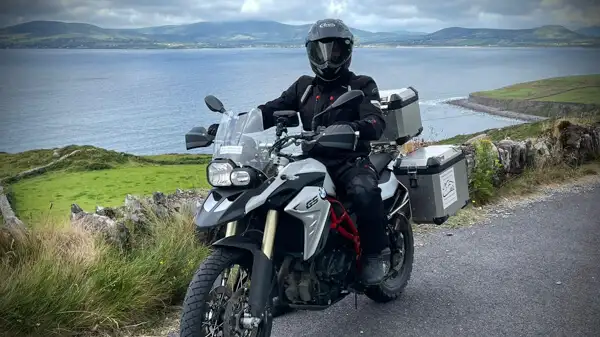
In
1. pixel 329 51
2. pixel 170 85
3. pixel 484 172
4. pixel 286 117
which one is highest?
pixel 170 85

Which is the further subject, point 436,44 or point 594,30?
point 436,44

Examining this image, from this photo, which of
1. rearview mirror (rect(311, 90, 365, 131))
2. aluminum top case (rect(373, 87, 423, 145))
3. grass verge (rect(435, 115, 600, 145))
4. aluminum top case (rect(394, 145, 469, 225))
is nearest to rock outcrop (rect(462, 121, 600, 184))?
grass verge (rect(435, 115, 600, 145))

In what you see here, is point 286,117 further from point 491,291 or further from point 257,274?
point 491,291

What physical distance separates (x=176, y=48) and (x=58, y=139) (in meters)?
3.29

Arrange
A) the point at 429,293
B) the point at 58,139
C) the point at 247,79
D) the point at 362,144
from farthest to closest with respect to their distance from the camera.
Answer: the point at 247,79 < the point at 58,139 < the point at 429,293 < the point at 362,144

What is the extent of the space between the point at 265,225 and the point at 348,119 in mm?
1179

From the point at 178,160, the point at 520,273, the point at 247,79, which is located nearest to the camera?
the point at 520,273

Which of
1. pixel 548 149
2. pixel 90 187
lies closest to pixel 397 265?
pixel 90 187

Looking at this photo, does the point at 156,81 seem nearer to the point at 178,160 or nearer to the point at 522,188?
the point at 178,160

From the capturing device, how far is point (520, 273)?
5.62 m

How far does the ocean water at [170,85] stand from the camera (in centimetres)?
699

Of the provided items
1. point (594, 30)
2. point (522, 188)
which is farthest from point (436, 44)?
point (522, 188)

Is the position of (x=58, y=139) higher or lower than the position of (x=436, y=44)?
lower

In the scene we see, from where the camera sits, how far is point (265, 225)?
358cm
